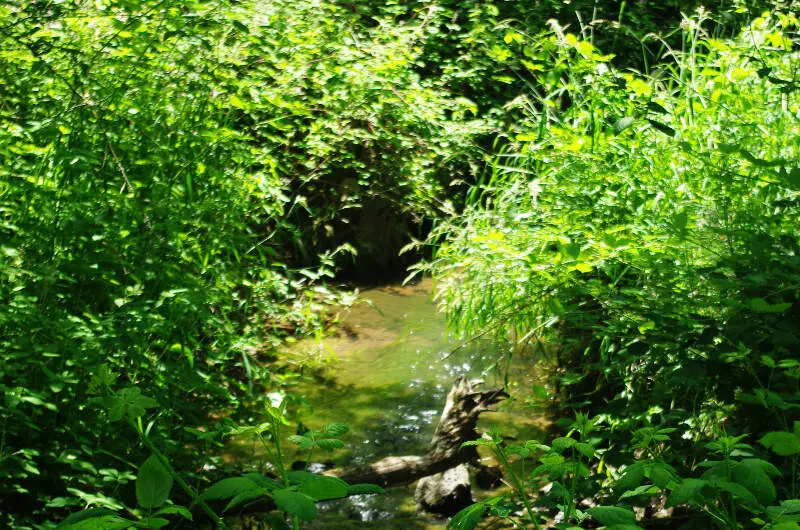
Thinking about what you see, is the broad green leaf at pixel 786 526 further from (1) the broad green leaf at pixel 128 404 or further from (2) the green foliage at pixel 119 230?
(2) the green foliage at pixel 119 230

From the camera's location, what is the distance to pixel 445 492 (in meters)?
3.81

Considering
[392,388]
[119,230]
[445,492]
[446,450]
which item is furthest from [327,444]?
[392,388]

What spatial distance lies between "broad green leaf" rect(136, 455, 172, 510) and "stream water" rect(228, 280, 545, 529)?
2.53 m

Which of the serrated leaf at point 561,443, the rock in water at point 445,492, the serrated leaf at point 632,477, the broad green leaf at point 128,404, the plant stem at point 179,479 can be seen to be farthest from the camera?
the rock in water at point 445,492

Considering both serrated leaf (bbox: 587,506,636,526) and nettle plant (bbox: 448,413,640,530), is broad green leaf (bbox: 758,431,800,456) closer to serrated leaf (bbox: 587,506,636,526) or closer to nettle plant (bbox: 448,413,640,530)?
nettle plant (bbox: 448,413,640,530)

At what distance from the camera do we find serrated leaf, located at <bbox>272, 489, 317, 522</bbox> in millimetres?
1255

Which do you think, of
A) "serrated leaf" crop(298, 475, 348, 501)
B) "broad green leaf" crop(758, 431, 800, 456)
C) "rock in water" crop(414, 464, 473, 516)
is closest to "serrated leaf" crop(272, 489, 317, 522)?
"serrated leaf" crop(298, 475, 348, 501)

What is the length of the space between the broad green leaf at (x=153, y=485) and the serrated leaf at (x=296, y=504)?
0.57ft

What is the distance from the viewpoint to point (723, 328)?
284cm

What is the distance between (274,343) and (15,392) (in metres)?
1.57

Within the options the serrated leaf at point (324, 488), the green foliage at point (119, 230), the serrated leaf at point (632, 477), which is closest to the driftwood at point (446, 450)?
the green foliage at point (119, 230)

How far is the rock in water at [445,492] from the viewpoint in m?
3.80

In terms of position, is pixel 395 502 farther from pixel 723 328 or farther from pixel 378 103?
pixel 378 103

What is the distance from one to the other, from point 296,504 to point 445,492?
2654 mm
